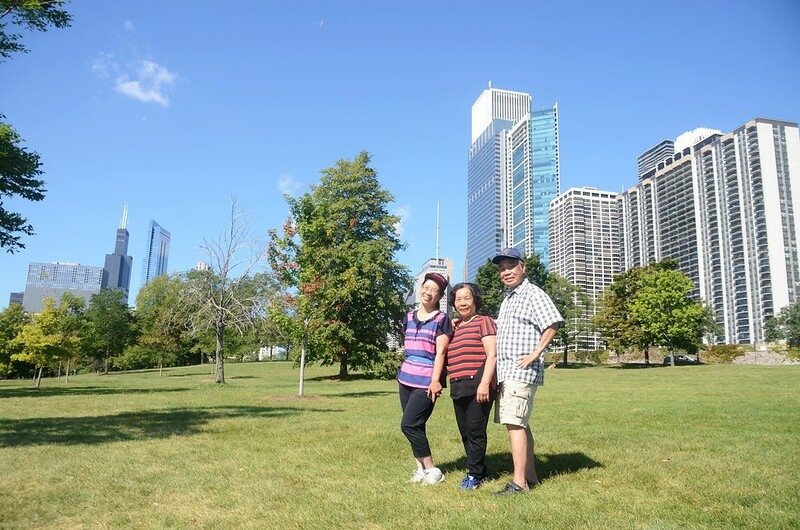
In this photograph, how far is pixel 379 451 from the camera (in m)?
6.96

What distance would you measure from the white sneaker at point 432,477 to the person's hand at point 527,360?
4.51 feet

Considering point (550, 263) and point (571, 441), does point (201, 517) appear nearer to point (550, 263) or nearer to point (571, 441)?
point (571, 441)

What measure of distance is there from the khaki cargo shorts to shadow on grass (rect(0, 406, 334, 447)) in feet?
20.0

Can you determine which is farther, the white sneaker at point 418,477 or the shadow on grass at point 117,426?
the shadow on grass at point 117,426

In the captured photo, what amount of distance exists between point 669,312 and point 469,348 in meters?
51.8

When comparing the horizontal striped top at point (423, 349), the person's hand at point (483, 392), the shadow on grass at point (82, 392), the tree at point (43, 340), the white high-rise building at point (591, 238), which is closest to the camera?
the person's hand at point (483, 392)

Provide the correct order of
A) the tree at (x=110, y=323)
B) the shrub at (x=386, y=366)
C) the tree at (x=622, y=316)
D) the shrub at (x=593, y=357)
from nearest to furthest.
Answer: the shrub at (x=386, y=366), the tree at (x=622, y=316), the tree at (x=110, y=323), the shrub at (x=593, y=357)

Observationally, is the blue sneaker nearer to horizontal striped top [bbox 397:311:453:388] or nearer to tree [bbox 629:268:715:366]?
horizontal striped top [bbox 397:311:453:388]

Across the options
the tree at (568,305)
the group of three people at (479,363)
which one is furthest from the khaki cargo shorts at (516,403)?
the tree at (568,305)

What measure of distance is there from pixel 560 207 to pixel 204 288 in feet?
450

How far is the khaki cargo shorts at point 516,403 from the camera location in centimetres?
476

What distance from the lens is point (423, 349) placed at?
5.35m

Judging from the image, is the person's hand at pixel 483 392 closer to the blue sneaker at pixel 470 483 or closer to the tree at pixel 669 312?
the blue sneaker at pixel 470 483

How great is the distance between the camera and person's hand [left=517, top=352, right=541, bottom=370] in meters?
4.75
